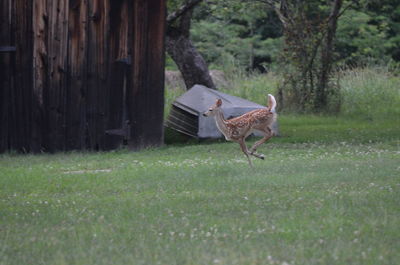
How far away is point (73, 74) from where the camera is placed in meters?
16.6

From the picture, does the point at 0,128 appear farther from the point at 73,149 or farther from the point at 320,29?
the point at 320,29

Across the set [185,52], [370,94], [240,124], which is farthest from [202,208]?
[370,94]

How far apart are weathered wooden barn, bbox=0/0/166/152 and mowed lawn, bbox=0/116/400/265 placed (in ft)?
2.79

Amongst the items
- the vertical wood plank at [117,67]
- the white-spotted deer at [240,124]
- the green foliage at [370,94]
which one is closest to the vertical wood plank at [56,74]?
the vertical wood plank at [117,67]

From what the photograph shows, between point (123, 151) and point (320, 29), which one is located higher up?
point (320, 29)

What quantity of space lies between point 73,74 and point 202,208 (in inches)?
305

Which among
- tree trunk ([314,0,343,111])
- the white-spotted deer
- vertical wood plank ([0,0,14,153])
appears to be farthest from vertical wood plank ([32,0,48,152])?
tree trunk ([314,0,343,111])

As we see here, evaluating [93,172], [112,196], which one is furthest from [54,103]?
[112,196]

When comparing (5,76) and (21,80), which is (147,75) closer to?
(21,80)

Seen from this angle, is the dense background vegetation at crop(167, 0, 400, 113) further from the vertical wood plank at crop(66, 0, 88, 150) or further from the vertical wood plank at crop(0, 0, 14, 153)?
the vertical wood plank at crop(0, 0, 14, 153)

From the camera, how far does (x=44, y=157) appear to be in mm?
15766

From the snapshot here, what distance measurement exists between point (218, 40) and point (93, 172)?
99.3ft

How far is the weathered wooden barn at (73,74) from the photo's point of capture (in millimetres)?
16312

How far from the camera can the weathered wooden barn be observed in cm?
1631
